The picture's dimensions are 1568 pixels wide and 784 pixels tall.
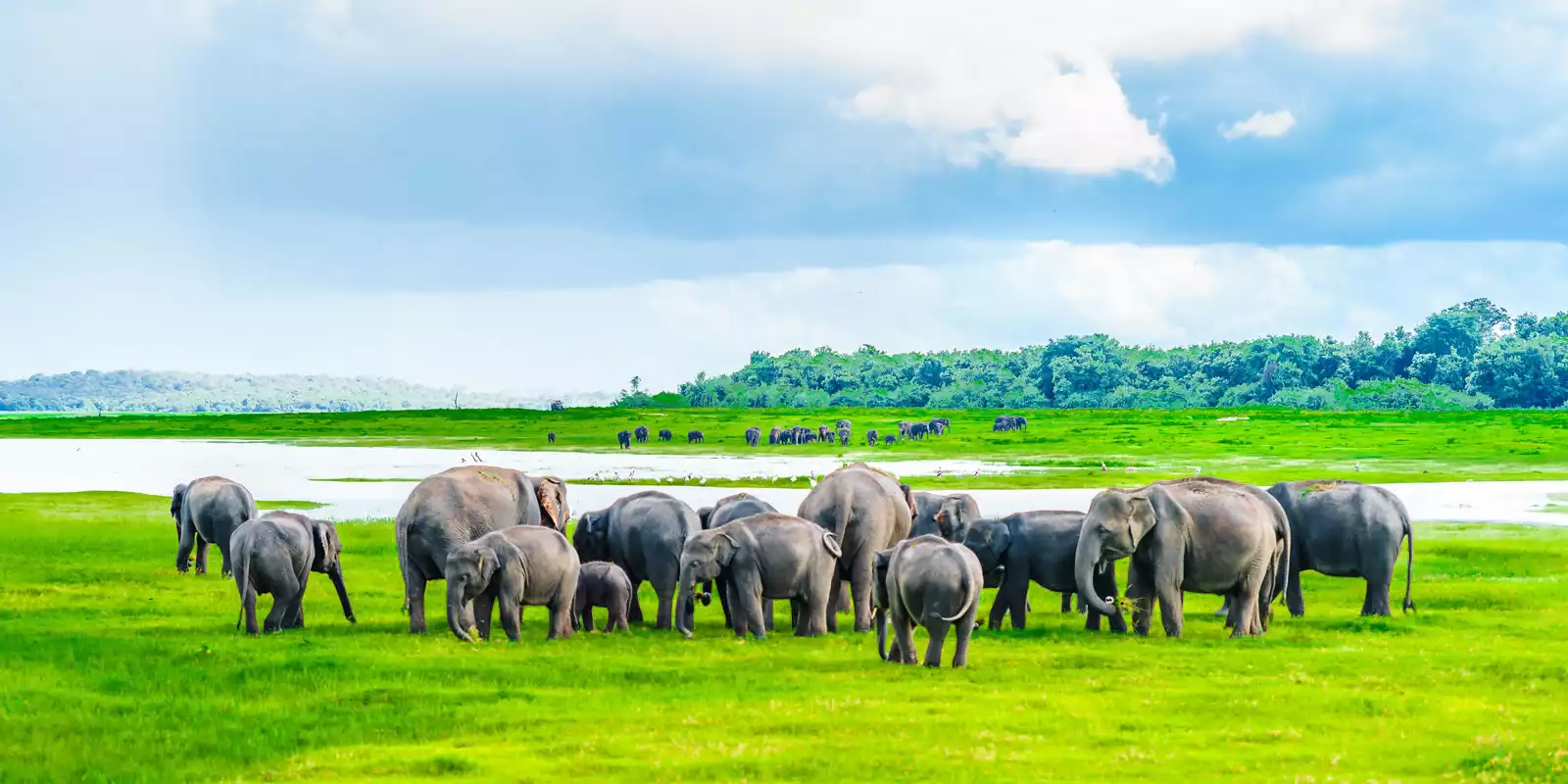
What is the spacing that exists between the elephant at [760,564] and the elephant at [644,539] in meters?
1.55

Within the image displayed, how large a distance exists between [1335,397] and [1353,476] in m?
99.3

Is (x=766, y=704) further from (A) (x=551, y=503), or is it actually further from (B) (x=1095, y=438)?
(B) (x=1095, y=438)

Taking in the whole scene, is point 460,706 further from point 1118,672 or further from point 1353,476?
point 1353,476

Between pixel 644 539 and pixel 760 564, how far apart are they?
2.78 meters

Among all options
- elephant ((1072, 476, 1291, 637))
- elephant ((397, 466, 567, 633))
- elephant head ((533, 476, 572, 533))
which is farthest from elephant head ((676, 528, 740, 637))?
elephant ((1072, 476, 1291, 637))

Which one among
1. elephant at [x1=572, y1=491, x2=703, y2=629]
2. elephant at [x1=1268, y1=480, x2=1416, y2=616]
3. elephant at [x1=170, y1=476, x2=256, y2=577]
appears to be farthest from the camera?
elephant at [x1=170, y1=476, x2=256, y2=577]

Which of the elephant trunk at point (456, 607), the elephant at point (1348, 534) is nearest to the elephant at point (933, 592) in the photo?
the elephant trunk at point (456, 607)

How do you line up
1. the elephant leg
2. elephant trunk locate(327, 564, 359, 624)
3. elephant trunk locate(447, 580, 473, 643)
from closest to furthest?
the elephant leg → elephant trunk locate(447, 580, 473, 643) → elephant trunk locate(327, 564, 359, 624)

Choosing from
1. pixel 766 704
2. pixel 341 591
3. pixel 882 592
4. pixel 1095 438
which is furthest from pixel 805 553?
pixel 1095 438

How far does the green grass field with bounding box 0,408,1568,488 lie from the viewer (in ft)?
238

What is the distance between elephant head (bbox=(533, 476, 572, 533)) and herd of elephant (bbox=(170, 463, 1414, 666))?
0.04 meters

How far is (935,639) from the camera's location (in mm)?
18891

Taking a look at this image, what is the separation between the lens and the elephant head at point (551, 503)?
24.6 metres

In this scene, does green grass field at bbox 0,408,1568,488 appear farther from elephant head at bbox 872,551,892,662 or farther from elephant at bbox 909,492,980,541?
elephant head at bbox 872,551,892,662
